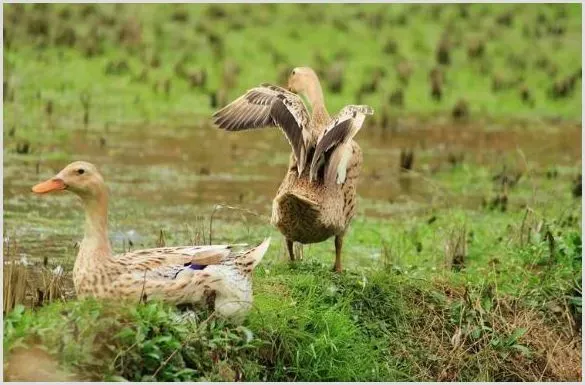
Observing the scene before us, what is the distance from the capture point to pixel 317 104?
28.2 ft

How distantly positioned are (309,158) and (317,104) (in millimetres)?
519

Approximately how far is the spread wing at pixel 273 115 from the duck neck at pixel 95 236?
50.2 inches

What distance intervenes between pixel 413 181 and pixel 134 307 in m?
6.68

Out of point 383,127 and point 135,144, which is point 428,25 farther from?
point 135,144

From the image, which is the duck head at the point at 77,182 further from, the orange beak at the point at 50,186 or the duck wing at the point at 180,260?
the duck wing at the point at 180,260

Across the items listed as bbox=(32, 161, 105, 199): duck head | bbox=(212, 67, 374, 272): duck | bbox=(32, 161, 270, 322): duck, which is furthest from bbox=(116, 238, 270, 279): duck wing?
bbox=(212, 67, 374, 272): duck

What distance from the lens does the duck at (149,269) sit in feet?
23.1

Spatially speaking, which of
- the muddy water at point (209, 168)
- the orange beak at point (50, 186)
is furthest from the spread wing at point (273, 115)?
the muddy water at point (209, 168)

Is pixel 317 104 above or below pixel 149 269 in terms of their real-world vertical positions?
above

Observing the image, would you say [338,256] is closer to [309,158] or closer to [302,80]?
[309,158]

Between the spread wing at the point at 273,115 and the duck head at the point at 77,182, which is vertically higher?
the spread wing at the point at 273,115

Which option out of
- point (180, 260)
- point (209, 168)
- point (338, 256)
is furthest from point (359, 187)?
point (180, 260)

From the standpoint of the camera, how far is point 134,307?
6.88 meters

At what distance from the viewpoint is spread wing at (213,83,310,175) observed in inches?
318
